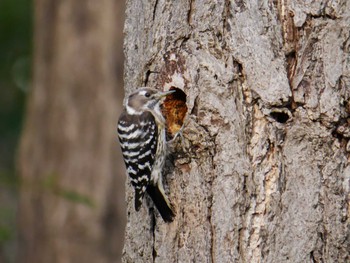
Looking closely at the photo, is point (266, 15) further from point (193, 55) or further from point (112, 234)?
point (112, 234)

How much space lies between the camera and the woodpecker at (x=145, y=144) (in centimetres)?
513

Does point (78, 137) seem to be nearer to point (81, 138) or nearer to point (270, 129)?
point (81, 138)

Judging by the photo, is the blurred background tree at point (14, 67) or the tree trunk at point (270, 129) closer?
the tree trunk at point (270, 129)

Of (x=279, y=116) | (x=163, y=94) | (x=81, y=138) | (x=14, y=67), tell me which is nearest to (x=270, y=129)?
(x=279, y=116)

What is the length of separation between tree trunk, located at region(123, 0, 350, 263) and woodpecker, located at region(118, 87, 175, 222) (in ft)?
1.07

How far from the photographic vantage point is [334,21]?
4684 millimetres

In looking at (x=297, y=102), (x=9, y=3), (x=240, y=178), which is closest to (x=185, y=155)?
(x=240, y=178)

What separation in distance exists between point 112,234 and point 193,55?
17.6ft

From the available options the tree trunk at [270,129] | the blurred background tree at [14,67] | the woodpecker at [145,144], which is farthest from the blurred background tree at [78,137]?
the tree trunk at [270,129]

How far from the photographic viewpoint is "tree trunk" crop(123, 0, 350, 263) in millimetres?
4652

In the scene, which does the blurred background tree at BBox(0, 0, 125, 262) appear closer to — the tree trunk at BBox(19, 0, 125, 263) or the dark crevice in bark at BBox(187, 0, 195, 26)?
the tree trunk at BBox(19, 0, 125, 263)

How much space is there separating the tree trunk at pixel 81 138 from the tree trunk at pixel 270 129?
509 centimetres

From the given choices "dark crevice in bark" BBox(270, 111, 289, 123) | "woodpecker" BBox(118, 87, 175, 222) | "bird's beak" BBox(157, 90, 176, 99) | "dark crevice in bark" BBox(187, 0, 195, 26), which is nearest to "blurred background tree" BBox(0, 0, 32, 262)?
"woodpecker" BBox(118, 87, 175, 222)

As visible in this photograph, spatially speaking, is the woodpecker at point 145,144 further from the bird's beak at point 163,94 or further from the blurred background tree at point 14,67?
the blurred background tree at point 14,67
